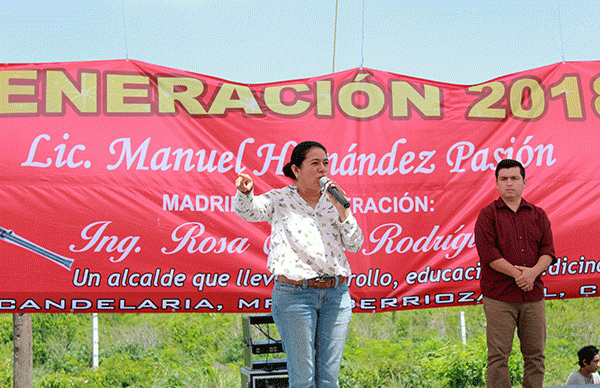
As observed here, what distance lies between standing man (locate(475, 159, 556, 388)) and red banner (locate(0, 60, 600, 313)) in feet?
2.30

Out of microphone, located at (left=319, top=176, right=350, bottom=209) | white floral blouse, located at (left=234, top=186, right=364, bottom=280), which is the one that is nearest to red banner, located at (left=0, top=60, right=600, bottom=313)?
white floral blouse, located at (left=234, top=186, right=364, bottom=280)

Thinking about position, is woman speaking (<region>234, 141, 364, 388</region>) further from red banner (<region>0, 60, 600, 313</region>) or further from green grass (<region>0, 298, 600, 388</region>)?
green grass (<region>0, 298, 600, 388</region>)

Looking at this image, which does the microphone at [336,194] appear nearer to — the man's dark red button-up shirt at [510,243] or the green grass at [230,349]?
the man's dark red button-up shirt at [510,243]

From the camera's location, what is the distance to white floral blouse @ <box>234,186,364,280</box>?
2.57 meters

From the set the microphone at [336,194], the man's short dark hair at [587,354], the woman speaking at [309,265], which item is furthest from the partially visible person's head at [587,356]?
the microphone at [336,194]

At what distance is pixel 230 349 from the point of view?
12320 mm

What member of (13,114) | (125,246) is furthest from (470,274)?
(13,114)

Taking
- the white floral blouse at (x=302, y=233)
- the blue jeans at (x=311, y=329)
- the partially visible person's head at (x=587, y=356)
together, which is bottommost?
the partially visible person's head at (x=587, y=356)

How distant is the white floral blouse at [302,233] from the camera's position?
2572mm

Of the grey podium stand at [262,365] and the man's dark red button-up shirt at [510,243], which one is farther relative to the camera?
the grey podium stand at [262,365]

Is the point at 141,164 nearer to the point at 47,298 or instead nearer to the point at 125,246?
the point at 125,246

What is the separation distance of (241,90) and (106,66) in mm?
927

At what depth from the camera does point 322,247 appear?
8.59 feet

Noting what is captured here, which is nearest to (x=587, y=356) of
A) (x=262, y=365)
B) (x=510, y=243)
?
(x=510, y=243)
